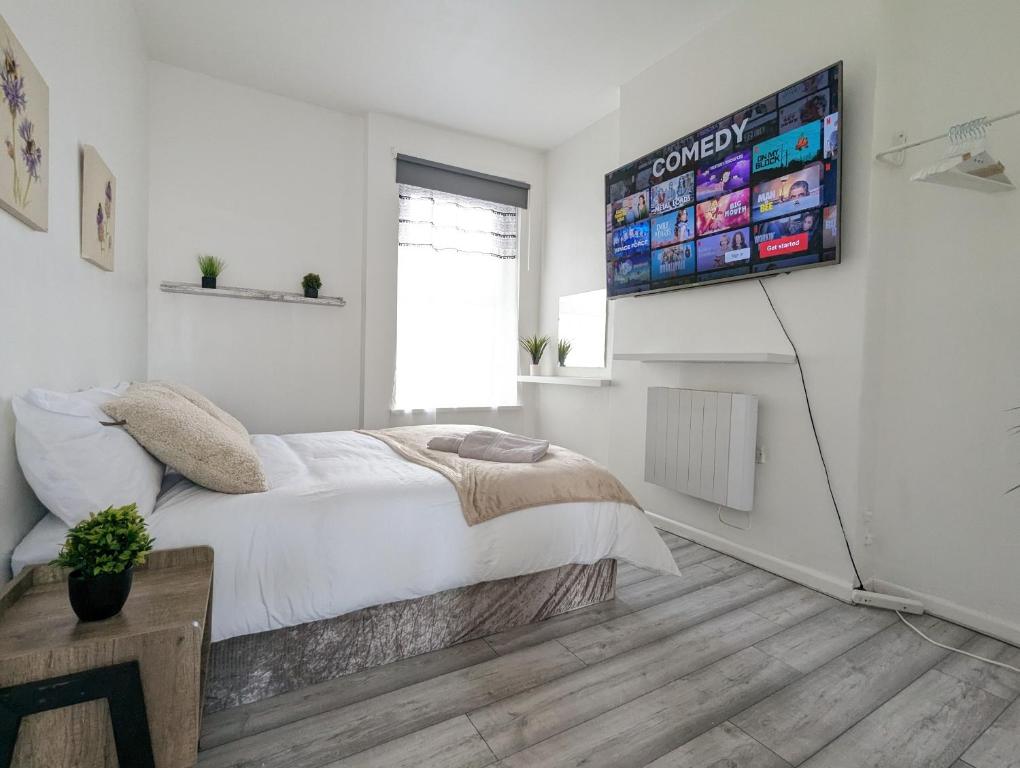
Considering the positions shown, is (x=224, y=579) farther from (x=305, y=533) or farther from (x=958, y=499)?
(x=958, y=499)

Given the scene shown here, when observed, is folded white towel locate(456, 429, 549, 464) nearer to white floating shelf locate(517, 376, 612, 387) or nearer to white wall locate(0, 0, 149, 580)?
white floating shelf locate(517, 376, 612, 387)

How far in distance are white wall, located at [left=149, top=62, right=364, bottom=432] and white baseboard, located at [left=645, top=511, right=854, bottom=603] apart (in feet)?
8.56

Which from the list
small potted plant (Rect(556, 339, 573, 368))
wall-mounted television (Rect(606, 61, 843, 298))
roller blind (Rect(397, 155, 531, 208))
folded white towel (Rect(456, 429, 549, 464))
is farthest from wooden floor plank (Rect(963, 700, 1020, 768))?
roller blind (Rect(397, 155, 531, 208))

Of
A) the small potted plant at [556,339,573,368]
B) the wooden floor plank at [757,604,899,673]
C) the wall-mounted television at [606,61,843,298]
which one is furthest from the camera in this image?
the small potted plant at [556,339,573,368]

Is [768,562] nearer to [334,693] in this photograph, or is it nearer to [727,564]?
[727,564]

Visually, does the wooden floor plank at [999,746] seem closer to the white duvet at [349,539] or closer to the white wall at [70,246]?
the white duvet at [349,539]

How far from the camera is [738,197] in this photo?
2.65m

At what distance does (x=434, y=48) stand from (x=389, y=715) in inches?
138

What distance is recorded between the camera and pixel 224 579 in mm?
1459

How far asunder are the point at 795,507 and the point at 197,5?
4245 mm

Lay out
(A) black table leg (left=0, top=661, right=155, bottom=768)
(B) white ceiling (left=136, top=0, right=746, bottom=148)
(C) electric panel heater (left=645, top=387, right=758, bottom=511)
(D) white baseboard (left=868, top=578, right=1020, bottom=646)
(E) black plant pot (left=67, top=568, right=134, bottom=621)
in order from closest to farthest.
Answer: (A) black table leg (left=0, top=661, right=155, bottom=768) → (E) black plant pot (left=67, top=568, right=134, bottom=621) → (D) white baseboard (left=868, top=578, right=1020, bottom=646) → (C) electric panel heater (left=645, top=387, right=758, bottom=511) → (B) white ceiling (left=136, top=0, right=746, bottom=148)

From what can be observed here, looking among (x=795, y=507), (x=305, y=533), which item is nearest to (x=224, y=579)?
(x=305, y=533)

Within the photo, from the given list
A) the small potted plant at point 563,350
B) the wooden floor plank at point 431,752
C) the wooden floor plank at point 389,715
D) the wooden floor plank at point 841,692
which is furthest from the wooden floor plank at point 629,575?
the small potted plant at point 563,350

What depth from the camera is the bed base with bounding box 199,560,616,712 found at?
5.06 ft
